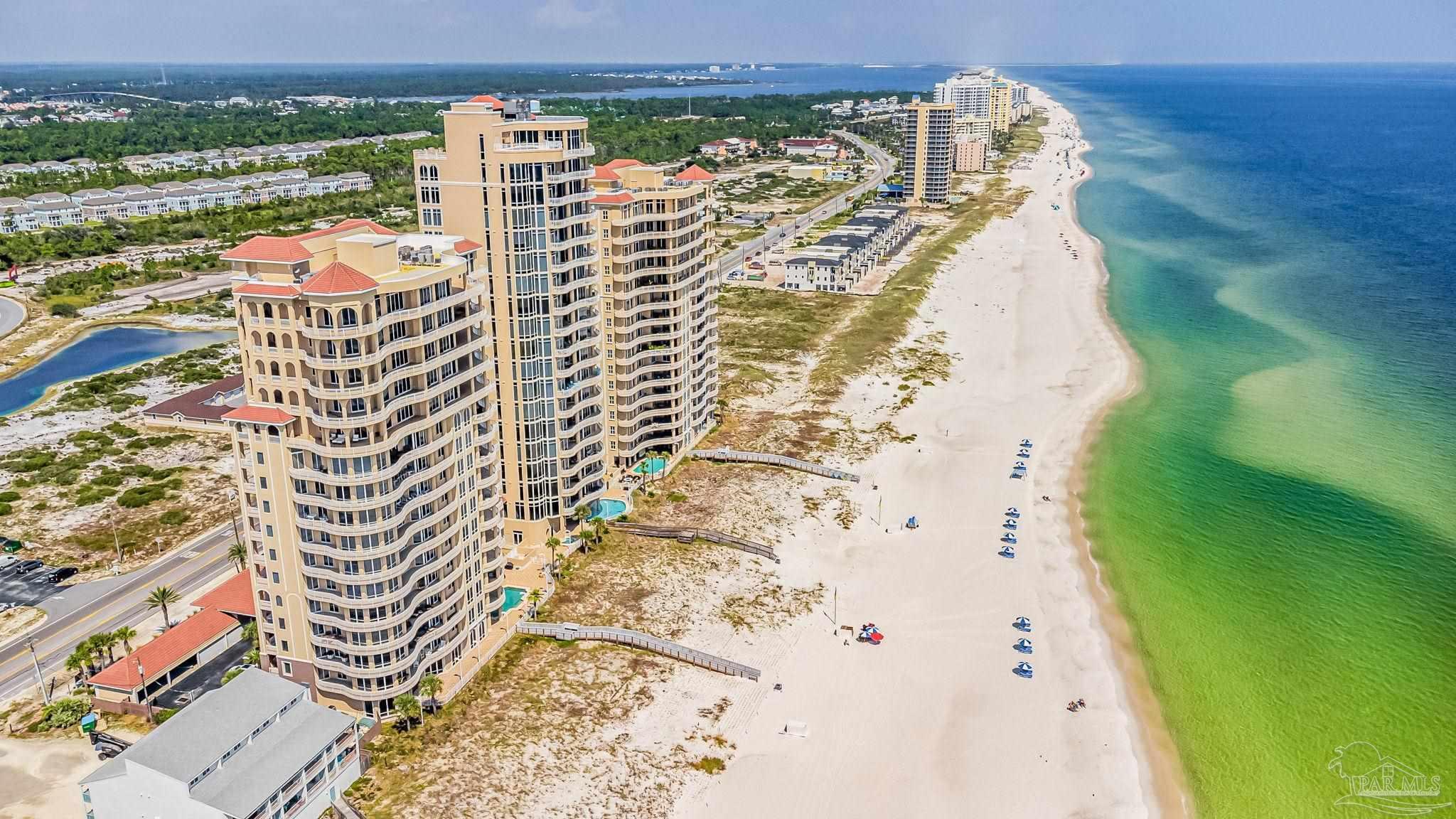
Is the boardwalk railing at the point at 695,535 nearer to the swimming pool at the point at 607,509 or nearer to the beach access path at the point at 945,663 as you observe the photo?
the swimming pool at the point at 607,509

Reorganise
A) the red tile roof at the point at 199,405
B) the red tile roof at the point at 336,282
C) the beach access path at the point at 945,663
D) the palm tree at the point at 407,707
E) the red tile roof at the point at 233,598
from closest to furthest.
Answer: the red tile roof at the point at 336,282, the beach access path at the point at 945,663, the palm tree at the point at 407,707, the red tile roof at the point at 233,598, the red tile roof at the point at 199,405

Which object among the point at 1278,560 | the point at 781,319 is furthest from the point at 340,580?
the point at 781,319

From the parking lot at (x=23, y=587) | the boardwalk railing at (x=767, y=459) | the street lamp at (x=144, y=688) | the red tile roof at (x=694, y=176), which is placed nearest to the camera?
the street lamp at (x=144, y=688)

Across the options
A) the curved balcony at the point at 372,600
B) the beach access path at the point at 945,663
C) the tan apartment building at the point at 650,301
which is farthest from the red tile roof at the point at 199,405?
the beach access path at the point at 945,663

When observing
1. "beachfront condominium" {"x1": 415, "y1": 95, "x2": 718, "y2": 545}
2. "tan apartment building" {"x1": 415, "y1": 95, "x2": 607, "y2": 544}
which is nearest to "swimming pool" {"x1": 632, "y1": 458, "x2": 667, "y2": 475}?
"beachfront condominium" {"x1": 415, "y1": 95, "x2": 718, "y2": 545}

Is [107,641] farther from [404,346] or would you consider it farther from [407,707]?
[404,346]

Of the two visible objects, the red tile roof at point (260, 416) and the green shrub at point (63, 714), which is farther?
the green shrub at point (63, 714)

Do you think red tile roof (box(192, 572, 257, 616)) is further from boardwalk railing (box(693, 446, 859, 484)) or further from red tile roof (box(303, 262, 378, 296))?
boardwalk railing (box(693, 446, 859, 484))

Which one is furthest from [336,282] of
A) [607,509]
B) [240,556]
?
[607,509]
